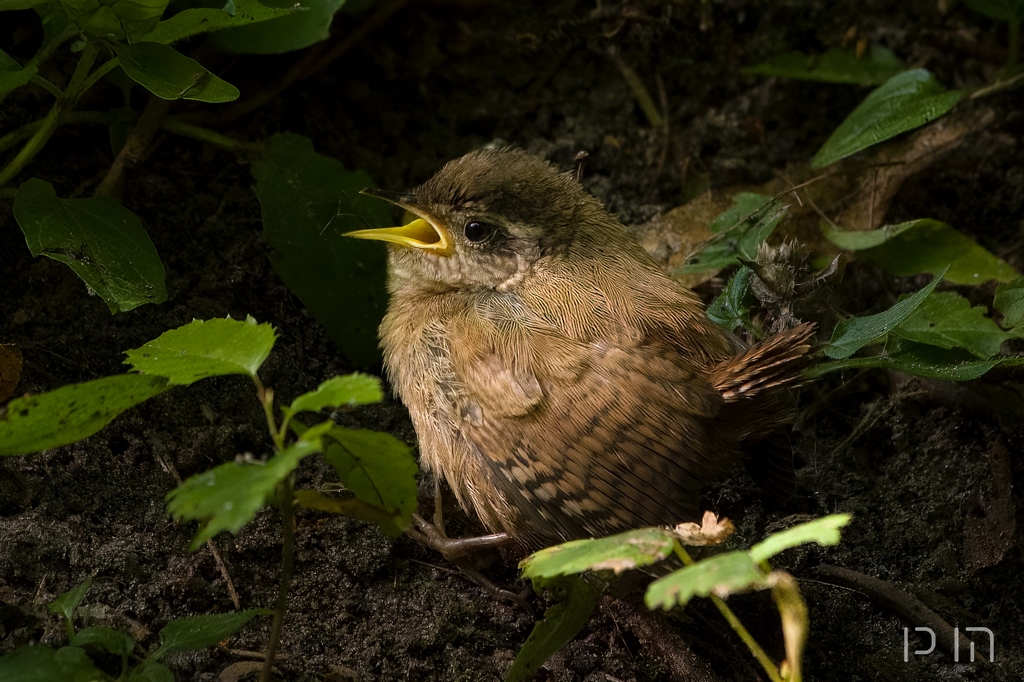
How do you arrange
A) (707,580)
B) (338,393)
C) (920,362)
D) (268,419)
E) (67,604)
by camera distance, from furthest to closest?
(920,362) < (67,604) < (268,419) < (338,393) < (707,580)

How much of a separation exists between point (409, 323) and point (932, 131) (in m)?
2.24

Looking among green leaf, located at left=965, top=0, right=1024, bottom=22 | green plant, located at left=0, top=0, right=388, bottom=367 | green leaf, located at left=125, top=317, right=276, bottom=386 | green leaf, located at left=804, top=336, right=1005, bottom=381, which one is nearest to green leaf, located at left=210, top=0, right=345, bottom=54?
green plant, located at left=0, top=0, right=388, bottom=367

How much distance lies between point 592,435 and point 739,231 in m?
1.15

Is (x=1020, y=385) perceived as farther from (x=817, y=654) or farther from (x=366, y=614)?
(x=366, y=614)

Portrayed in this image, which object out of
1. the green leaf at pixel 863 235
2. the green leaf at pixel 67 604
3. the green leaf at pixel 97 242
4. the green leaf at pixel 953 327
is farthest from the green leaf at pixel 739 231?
the green leaf at pixel 67 604

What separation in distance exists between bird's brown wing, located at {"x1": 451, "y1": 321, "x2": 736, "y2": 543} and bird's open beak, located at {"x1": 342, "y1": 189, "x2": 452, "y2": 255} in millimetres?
527

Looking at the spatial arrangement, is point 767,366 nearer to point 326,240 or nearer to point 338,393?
point 338,393

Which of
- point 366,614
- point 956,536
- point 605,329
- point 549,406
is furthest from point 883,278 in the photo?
point 366,614

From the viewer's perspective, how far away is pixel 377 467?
1.87 m

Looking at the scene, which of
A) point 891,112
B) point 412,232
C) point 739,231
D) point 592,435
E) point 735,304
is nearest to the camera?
point 592,435

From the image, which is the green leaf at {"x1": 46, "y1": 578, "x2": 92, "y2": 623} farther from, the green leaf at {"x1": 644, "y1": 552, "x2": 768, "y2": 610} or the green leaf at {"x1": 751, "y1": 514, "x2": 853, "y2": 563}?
the green leaf at {"x1": 751, "y1": 514, "x2": 853, "y2": 563}

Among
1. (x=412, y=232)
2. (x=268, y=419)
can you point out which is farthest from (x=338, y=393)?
(x=412, y=232)

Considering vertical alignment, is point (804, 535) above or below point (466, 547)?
above

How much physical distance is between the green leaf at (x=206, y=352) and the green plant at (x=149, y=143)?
1.32 feet
